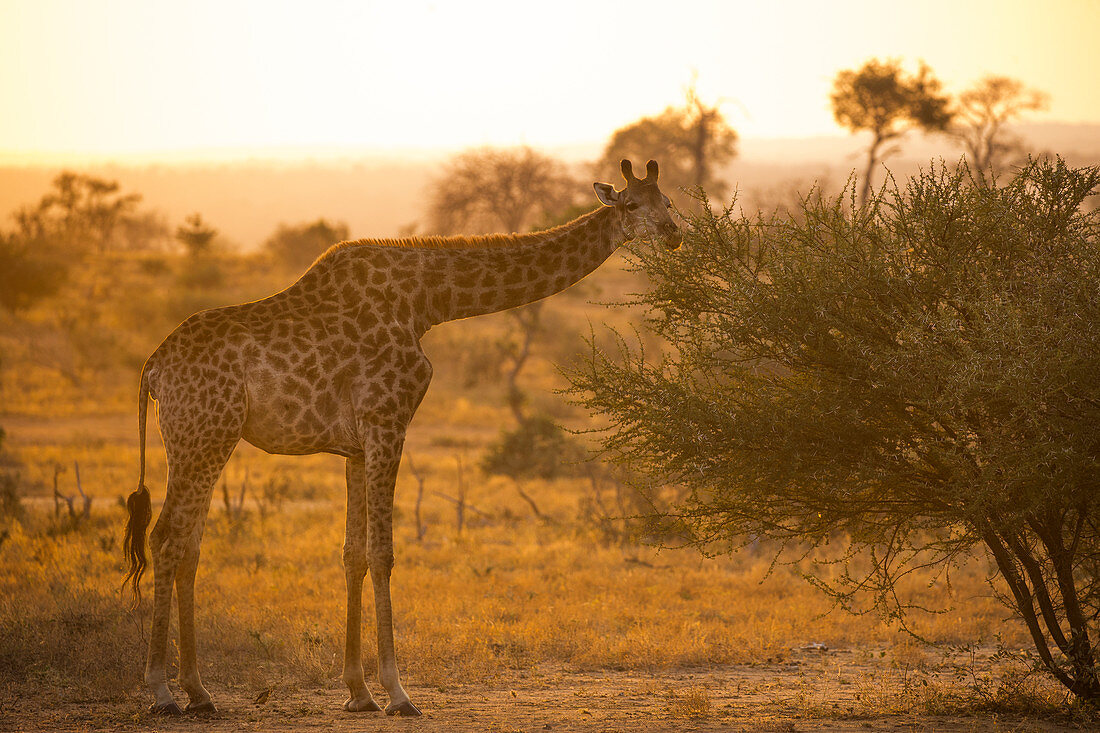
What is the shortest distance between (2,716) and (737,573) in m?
8.40

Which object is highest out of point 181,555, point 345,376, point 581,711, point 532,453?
point 345,376

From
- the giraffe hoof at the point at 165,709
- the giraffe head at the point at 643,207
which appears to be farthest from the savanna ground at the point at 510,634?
the giraffe head at the point at 643,207

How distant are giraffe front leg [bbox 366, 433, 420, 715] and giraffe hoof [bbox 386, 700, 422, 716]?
7cm

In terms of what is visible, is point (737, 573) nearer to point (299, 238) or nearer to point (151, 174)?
point (299, 238)

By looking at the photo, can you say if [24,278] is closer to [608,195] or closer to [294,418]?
[294,418]

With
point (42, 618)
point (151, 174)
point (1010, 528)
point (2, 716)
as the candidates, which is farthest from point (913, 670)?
point (151, 174)

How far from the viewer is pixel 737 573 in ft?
42.7

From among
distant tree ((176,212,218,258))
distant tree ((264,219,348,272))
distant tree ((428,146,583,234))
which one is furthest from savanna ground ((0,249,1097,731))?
distant tree ((176,212,218,258))

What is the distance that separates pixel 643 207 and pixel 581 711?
12.4ft

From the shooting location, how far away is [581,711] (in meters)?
7.57

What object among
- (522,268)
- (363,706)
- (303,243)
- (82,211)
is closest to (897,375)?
(522,268)

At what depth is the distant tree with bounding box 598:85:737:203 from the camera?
110ft

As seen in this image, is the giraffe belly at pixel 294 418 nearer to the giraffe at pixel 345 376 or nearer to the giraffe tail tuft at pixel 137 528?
the giraffe at pixel 345 376

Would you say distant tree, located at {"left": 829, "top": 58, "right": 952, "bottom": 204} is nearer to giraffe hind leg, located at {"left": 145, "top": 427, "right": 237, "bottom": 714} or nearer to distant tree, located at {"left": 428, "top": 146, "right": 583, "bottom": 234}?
distant tree, located at {"left": 428, "top": 146, "right": 583, "bottom": 234}
